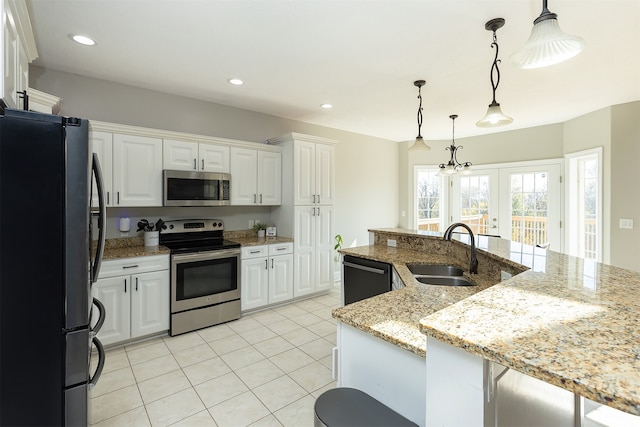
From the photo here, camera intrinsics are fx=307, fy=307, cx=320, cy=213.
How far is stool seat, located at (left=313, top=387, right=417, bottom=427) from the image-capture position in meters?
1.07

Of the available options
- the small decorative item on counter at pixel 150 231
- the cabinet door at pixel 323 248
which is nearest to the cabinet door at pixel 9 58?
the small decorative item on counter at pixel 150 231

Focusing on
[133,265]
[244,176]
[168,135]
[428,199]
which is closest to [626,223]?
[428,199]

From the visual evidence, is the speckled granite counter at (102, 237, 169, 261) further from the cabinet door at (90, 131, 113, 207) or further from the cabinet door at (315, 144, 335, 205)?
the cabinet door at (315, 144, 335, 205)

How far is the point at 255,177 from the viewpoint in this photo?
4090 mm

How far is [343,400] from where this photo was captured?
119 centimetres

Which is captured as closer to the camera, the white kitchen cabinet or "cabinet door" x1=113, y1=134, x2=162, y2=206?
"cabinet door" x1=113, y1=134, x2=162, y2=206

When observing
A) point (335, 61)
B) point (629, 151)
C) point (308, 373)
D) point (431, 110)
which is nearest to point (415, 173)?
point (431, 110)

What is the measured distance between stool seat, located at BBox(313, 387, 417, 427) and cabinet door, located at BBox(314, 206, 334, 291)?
3.24 metres

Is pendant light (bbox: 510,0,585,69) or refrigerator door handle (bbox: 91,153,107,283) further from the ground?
pendant light (bbox: 510,0,585,69)

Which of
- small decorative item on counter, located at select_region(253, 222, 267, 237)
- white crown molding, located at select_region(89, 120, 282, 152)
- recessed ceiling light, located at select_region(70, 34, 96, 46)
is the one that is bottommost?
small decorative item on counter, located at select_region(253, 222, 267, 237)

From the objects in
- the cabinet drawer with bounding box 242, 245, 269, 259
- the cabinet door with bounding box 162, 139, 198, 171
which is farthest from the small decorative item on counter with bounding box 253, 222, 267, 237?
the cabinet door with bounding box 162, 139, 198, 171

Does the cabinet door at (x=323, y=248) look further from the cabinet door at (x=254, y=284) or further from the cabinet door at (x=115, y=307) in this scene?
the cabinet door at (x=115, y=307)

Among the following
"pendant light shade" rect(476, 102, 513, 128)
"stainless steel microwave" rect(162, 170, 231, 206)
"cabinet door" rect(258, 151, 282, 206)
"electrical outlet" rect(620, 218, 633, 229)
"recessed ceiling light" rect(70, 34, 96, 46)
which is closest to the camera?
"pendant light shade" rect(476, 102, 513, 128)

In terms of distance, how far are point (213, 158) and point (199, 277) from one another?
1410mm
